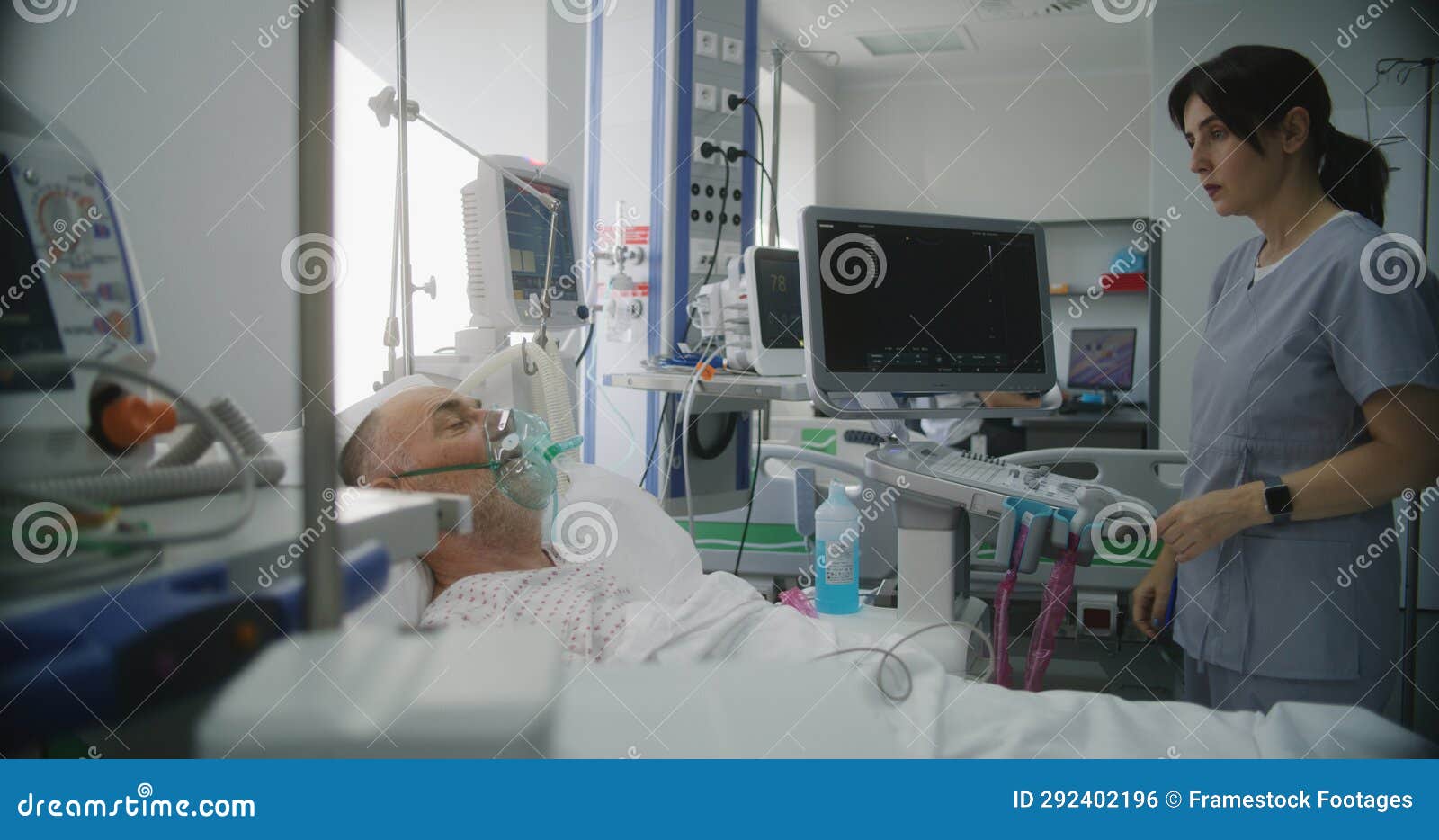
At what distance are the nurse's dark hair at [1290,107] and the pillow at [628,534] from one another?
3.96 feet

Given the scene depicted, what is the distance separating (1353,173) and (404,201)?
1.72m

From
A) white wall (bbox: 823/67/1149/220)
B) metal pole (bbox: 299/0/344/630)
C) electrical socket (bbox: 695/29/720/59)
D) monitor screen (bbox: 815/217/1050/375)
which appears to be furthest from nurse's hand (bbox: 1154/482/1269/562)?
white wall (bbox: 823/67/1149/220)

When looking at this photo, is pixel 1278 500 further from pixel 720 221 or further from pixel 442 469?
pixel 720 221

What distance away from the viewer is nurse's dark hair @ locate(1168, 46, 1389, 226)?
135 cm

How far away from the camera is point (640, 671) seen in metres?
0.99

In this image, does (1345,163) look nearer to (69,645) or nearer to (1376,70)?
(69,645)

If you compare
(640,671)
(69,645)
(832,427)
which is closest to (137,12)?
(69,645)

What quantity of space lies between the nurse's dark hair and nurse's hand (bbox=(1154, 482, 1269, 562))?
19.7 inches

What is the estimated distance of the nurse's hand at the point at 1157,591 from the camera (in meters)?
1.50

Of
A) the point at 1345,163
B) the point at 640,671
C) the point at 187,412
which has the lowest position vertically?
the point at 640,671

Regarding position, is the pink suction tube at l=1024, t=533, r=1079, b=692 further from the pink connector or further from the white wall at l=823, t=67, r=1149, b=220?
the white wall at l=823, t=67, r=1149, b=220

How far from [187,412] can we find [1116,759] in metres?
0.90

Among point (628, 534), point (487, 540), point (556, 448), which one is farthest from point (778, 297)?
point (487, 540)

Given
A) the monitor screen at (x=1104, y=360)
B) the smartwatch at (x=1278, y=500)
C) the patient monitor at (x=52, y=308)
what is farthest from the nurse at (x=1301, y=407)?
the monitor screen at (x=1104, y=360)
